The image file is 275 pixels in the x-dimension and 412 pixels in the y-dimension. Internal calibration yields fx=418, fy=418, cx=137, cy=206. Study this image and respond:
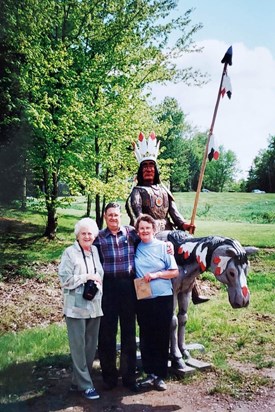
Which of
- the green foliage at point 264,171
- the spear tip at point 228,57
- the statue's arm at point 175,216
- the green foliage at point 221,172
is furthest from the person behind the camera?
the green foliage at point 221,172

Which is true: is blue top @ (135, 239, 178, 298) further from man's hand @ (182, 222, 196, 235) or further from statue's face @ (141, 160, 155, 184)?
statue's face @ (141, 160, 155, 184)

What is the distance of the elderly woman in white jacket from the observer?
10.8 feet

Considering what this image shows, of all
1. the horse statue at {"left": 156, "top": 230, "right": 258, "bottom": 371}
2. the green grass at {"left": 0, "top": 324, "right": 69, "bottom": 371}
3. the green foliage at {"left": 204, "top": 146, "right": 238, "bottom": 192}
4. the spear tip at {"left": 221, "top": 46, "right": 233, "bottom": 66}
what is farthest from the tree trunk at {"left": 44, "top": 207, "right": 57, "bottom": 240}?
the spear tip at {"left": 221, "top": 46, "right": 233, "bottom": 66}

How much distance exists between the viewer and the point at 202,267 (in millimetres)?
3705

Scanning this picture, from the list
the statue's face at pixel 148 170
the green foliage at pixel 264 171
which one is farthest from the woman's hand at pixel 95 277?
the green foliage at pixel 264 171

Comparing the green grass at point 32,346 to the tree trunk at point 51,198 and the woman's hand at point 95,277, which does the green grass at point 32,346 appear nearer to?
the woman's hand at point 95,277

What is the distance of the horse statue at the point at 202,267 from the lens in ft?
11.3

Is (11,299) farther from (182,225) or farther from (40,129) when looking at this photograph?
(182,225)

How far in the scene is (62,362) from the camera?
14.4 feet

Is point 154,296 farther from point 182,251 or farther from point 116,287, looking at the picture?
point 182,251

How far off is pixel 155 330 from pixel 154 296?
12.2 inches

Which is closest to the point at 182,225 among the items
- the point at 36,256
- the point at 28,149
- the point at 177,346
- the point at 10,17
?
the point at 177,346

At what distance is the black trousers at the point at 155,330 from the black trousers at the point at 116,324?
88 mm

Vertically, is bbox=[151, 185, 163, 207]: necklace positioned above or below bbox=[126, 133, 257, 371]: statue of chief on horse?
above
